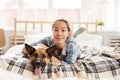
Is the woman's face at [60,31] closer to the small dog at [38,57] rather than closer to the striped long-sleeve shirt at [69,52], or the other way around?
the striped long-sleeve shirt at [69,52]

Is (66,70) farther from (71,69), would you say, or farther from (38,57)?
(38,57)

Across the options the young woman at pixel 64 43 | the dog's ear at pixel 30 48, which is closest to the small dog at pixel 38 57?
the dog's ear at pixel 30 48

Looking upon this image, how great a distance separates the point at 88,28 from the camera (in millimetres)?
4199

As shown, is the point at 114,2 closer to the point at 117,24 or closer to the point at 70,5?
the point at 117,24

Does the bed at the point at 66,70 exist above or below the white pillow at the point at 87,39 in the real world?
below

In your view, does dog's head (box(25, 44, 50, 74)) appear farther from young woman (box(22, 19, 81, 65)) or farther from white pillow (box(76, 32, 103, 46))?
white pillow (box(76, 32, 103, 46))

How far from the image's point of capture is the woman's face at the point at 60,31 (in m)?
1.79

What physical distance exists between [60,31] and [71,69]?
0.33 metres

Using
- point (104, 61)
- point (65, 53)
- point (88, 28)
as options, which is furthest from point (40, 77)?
point (88, 28)

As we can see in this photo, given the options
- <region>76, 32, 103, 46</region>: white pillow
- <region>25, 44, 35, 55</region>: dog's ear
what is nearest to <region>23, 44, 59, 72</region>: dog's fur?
<region>25, 44, 35, 55</region>: dog's ear

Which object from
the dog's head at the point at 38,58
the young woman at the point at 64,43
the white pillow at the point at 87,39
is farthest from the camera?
the white pillow at the point at 87,39

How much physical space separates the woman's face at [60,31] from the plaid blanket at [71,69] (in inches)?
8.3

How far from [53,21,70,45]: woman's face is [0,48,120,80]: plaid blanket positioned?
0.21 metres

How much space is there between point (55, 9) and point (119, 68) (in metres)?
2.63
